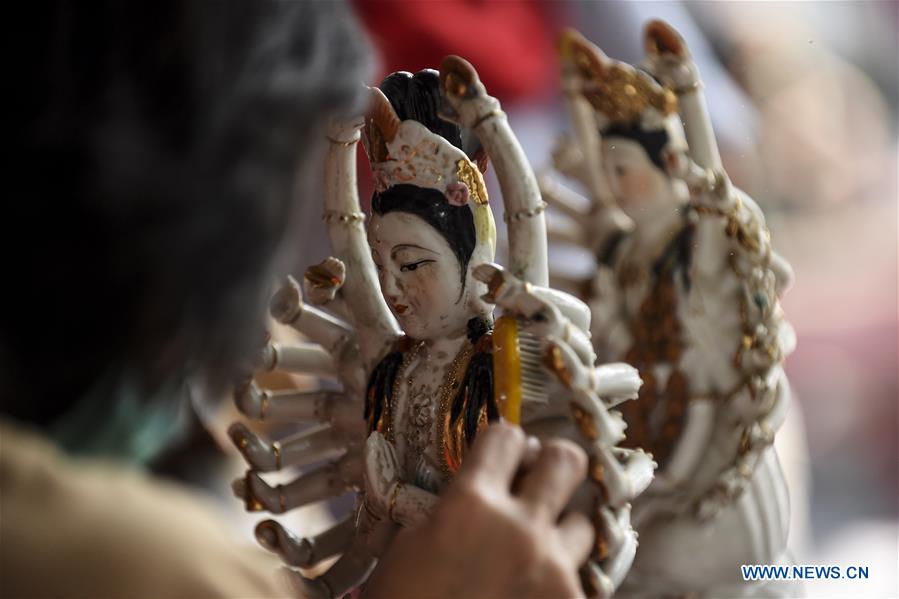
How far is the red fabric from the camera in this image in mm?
1937

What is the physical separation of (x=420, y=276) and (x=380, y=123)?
0.43 feet

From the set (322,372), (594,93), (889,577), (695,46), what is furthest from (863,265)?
(322,372)

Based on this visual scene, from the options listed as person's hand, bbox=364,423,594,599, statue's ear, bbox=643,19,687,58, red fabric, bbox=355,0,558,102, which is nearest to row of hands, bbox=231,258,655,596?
person's hand, bbox=364,423,594,599

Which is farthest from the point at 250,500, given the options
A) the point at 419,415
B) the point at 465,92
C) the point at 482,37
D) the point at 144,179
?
the point at 482,37

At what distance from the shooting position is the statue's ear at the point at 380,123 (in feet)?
2.80

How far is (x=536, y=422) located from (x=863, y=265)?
2109 mm

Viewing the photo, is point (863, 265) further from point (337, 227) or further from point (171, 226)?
point (171, 226)

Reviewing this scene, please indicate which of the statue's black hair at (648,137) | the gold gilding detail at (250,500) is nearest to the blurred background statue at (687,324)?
the statue's black hair at (648,137)

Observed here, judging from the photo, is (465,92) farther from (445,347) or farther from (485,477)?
(485,477)

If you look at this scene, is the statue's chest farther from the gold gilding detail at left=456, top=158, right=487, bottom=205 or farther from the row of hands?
the gold gilding detail at left=456, top=158, right=487, bottom=205

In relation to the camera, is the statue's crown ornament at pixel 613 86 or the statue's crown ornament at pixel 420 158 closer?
the statue's crown ornament at pixel 420 158

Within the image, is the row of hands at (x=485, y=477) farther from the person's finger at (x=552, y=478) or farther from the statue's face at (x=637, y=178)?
the statue's face at (x=637, y=178)

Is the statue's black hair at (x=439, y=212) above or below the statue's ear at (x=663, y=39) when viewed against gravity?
below

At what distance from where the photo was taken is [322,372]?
1002mm
